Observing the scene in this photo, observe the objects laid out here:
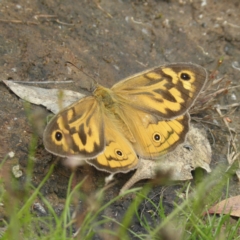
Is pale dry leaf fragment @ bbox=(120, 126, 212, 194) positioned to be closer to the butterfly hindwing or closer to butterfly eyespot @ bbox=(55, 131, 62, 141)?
the butterfly hindwing

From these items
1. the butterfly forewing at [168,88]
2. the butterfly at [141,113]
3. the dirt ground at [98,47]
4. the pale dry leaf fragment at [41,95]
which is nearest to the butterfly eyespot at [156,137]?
the butterfly at [141,113]

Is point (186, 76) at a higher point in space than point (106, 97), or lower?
higher

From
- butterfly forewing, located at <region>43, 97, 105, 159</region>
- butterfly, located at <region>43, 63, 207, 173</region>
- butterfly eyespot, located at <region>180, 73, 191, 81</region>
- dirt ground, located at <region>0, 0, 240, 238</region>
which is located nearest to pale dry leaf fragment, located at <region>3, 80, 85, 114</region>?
dirt ground, located at <region>0, 0, 240, 238</region>

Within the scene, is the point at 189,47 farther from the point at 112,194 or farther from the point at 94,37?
the point at 112,194

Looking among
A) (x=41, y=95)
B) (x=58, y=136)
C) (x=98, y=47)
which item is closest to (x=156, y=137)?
(x=58, y=136)

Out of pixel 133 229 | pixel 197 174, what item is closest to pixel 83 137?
pixel 133 229

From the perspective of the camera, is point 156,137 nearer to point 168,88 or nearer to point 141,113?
point 141,113
